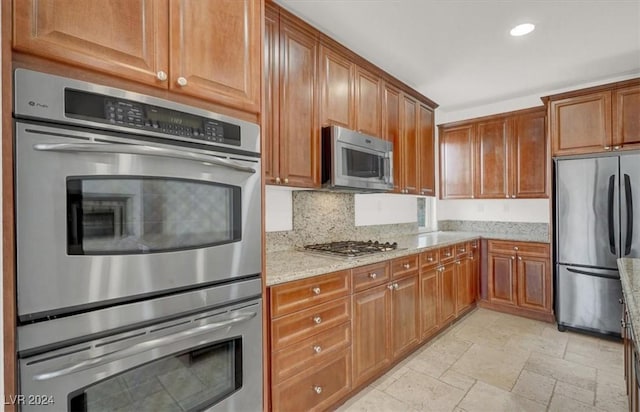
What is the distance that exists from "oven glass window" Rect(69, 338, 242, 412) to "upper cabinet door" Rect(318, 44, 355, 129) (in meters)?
1.68

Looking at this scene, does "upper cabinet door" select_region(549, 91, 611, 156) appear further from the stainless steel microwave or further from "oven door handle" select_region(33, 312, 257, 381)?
"oven door handle" select_region(33, 312, 257, 381)

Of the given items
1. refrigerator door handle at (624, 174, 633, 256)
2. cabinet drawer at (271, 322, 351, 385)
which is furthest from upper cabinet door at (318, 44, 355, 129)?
refrigerator door handle at (624, 174, 633, 256)

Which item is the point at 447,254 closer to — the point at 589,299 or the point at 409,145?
the point at 409,145

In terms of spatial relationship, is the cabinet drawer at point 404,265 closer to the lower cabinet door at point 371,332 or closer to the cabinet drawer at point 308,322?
the lower cabinet door at point 371,332

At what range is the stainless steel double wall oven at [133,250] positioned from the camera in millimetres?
864

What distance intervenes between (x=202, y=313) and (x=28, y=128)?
792 mm

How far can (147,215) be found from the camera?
3.51 feet

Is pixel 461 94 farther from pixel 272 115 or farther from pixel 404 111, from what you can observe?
pixel 272 115

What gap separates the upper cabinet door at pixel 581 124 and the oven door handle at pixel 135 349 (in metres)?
3.69

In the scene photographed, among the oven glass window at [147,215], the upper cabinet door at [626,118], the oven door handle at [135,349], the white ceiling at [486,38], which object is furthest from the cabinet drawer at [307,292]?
the upper cabinet door at [626,118]

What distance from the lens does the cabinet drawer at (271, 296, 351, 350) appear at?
63.0 inches

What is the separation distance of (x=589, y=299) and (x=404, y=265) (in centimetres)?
212

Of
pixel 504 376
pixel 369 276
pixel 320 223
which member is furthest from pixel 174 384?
pixel 504 376

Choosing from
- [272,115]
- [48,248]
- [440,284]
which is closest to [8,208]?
[48,248]
